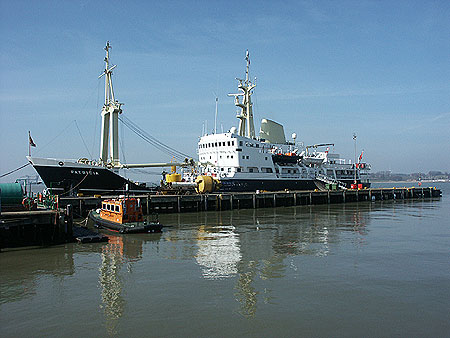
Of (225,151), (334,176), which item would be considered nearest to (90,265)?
(225,151)

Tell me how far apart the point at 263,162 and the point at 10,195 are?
36029mm

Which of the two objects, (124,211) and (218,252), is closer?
(218,252)

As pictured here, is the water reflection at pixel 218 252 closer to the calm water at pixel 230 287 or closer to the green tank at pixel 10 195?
the calm water at pixel 230 287

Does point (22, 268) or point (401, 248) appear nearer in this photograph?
point (22, 268)

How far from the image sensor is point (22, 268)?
53.6ft

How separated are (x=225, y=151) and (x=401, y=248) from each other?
3358cm

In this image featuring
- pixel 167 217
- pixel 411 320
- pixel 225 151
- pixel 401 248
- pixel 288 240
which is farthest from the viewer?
pixel 225 151

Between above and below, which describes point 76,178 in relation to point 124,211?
above

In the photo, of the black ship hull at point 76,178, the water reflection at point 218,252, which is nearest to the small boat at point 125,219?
the water reflection at point 218,252

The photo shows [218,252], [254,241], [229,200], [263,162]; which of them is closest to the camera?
[218,252]

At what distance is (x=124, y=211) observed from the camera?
2594 centimetres

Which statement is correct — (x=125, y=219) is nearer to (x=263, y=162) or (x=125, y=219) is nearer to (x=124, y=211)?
(x=124, y=211)

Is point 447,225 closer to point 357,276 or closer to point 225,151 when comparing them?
point 357,276

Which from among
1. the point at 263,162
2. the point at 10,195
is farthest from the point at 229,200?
the point at 10,195
